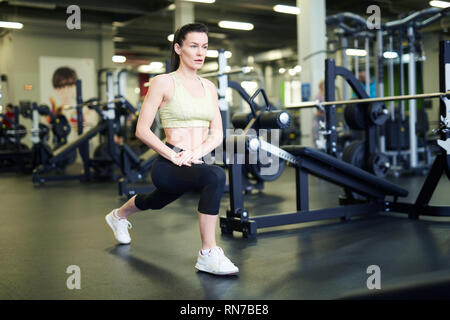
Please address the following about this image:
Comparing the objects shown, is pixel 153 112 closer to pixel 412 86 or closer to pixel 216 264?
pixel 216 264

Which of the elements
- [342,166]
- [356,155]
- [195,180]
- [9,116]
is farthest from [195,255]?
[9,116]

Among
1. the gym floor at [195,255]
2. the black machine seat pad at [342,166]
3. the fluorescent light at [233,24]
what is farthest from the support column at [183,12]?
the black machine seat pad at [342,166]

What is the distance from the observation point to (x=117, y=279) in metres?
2.26

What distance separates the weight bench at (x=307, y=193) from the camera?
3.26 meters

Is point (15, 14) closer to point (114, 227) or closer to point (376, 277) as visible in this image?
point (114, 227)

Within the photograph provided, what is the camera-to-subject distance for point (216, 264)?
7.39ft

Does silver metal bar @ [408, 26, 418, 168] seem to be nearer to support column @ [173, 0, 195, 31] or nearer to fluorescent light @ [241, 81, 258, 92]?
support column @ [173, 0, 195, 31]

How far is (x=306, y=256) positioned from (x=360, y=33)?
5.42 meters

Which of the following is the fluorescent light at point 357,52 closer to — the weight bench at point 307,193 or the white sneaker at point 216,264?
the weight bench at point 307,193

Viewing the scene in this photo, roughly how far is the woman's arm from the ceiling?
8.54 m

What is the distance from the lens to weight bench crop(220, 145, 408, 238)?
128 inches


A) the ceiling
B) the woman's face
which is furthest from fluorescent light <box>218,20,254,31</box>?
the woman's face

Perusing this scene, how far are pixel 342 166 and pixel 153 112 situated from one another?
5.69 ft
